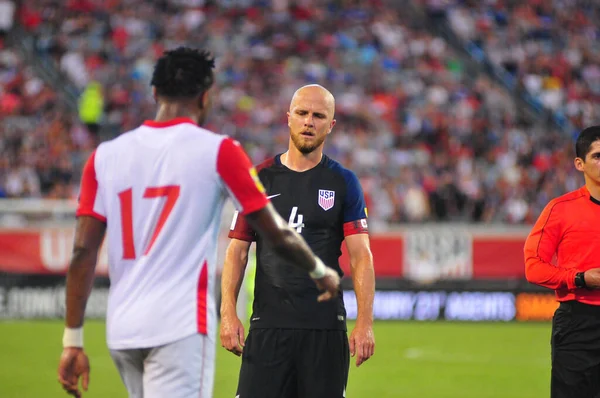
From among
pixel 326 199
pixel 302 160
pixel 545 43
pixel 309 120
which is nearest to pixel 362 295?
pixel 326 199

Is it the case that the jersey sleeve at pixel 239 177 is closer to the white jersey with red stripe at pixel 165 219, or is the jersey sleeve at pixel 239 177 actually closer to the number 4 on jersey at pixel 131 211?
the white jersey with red stripe at pixel 165 219

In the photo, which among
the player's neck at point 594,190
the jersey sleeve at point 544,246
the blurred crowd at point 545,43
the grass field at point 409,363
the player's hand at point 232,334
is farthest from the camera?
the blurred crowd at point 545,43

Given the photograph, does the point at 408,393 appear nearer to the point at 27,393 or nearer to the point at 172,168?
the point at 27,393

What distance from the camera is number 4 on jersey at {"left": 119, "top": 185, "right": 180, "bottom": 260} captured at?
4.02 metres

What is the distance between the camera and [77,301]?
4.07 metres

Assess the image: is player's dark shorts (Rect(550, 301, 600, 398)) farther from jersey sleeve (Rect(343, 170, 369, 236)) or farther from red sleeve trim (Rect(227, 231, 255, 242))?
red sleeve trim (Rect(227, 231, 255, 242))

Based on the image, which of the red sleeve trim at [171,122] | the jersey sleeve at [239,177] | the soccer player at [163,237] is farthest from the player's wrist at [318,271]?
the red sleeve trim at [171,122]

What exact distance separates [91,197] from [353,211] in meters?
1.81

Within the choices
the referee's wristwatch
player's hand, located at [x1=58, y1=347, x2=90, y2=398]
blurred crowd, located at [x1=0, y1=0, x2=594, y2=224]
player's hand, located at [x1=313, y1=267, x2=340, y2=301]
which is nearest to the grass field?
blurred crowd, located at [x1=0, y1=0, x2=594, y2=224]

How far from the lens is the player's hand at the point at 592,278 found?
581 cm

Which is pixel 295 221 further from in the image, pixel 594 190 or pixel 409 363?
pixel 409 363

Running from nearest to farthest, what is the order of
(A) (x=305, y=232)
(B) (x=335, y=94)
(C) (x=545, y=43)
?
(A) (x=305, y=232)
(B) (x=335, y=94)
(C) (x=545, y=43)

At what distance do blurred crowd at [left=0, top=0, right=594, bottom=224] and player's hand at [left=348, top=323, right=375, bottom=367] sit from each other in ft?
48.8

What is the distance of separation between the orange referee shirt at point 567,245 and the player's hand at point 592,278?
0.09m
